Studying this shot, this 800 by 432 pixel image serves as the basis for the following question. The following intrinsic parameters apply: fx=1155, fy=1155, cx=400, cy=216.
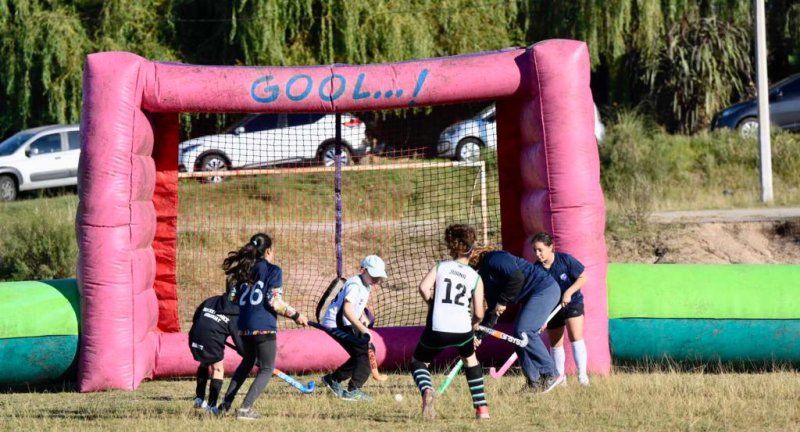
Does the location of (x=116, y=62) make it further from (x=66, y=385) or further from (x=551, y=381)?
(x=551, y=381)

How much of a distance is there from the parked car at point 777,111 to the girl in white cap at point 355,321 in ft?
58.2

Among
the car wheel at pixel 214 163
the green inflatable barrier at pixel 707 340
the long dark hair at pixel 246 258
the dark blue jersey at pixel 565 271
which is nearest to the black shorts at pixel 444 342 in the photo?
the long dark hair at pixel 246 258

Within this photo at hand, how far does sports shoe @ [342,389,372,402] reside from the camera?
9625 mm

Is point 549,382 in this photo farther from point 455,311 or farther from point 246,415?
point 246,415

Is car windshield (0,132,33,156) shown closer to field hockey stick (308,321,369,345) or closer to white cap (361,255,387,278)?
field hockey stick (308,321,369,345)

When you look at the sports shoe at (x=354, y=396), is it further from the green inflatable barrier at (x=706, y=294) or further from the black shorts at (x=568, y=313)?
the green inflatable barrier at (x=706, y=294)

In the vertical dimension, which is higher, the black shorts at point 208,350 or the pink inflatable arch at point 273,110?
the pink inflatable arch at point 273,110

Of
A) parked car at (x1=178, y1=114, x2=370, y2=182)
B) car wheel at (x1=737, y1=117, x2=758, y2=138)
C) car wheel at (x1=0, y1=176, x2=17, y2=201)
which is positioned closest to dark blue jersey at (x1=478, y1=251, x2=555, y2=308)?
parked car at (x1=178, y1=114, x2=370, y2=182)

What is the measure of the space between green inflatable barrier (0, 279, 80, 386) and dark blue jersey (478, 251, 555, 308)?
3.83 metres

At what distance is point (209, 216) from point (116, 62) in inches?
240

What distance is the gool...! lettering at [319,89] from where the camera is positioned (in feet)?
35.8

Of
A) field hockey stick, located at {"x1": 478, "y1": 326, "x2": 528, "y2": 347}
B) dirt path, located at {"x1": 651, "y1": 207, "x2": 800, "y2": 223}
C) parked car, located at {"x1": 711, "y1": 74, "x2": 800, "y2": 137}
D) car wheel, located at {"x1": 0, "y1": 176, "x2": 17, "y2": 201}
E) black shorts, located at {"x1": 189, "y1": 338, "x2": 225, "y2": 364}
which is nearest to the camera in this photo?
black shorts, located at {"x1": 189, "y1": 338, "x2": 225, "y2": 364}

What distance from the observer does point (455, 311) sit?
27.5 ft

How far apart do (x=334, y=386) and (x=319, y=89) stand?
2877 millimetres
